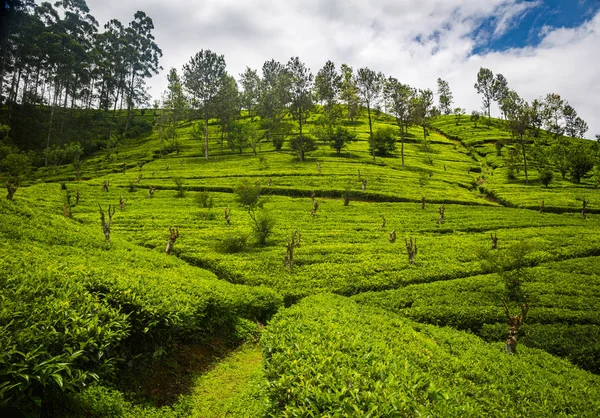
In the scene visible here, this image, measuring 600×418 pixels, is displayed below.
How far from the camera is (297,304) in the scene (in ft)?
59.9

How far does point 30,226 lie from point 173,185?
31.9m

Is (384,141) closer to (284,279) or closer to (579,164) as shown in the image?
(579,164)

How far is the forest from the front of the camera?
Answer: 7.20 metres

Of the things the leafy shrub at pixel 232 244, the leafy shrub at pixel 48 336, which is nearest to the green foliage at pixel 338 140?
the leafy shrub at pixel 232 244

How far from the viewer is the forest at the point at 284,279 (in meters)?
7.20

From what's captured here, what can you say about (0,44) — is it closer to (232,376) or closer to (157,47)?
(157,47)

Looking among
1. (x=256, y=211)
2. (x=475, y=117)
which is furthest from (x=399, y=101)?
(x=475, y=117)

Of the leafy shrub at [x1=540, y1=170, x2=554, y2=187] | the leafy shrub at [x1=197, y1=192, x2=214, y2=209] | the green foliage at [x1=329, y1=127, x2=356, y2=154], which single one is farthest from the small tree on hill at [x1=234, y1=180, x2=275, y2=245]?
the leafy shrub at [x1=540, y1=170, x2=554, y2=187]

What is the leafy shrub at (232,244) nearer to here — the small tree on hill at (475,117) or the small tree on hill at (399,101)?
the small tree on hill at (399,101)

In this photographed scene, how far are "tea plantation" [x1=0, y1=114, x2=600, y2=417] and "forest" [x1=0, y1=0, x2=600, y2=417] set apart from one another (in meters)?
0.10

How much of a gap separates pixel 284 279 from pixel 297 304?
434 centimetres

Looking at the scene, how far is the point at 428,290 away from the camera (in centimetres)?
2134

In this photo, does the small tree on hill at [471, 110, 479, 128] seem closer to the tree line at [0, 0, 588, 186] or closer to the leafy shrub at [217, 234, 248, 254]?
the tree line at [0, 0, 588, 186]

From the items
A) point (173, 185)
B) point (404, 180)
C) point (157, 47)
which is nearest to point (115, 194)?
point (173, 185)
